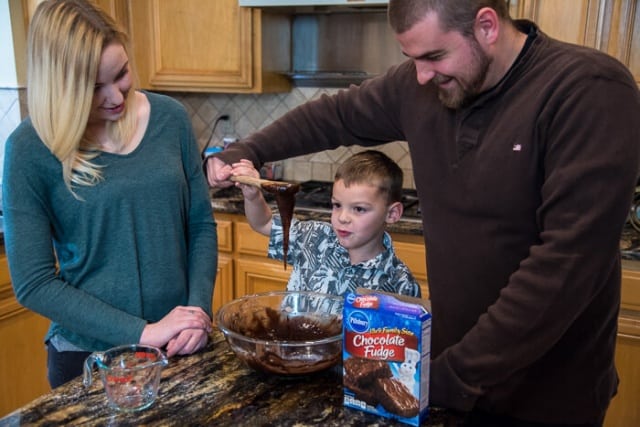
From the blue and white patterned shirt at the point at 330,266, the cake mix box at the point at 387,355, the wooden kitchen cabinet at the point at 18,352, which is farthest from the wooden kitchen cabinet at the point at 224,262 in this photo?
the cake mix box at the point at 387,355

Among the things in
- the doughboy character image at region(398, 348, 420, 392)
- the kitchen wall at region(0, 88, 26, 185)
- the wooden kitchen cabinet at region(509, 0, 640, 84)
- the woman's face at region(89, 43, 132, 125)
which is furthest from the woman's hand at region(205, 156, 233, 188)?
the kitchen wall at region(0, 88, 26, 185)

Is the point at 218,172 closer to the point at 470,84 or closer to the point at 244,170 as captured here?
the point at 244,170

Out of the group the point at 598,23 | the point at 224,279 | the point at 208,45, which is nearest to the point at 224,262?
the point at 224,279

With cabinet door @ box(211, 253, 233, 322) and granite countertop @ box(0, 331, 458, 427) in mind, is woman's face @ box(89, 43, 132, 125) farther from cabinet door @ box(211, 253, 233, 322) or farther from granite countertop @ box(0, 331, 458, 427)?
cabinet door @ box(211, 253, 233, 322)

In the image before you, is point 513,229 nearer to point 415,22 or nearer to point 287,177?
point 415,22

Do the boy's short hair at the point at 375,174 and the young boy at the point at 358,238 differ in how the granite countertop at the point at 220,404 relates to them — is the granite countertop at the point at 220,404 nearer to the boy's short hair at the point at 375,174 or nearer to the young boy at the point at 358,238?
the young boy at the point at 358,238

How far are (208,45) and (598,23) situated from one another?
1624mm

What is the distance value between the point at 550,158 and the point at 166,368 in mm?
804

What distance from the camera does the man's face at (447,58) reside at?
3.79 feet

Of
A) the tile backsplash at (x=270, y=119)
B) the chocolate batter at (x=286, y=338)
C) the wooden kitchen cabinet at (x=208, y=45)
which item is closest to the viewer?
the chocolate batter at (x=286, y=338)

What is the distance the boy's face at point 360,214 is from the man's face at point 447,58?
352 mm

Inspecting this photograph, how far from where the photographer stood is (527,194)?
3.84ft

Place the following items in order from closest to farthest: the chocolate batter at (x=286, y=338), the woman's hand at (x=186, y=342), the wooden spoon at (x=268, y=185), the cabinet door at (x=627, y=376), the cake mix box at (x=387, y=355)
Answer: the cake mix box at (x=387, y=355)
the chocolate batter at (x=286, y=338)
the woman's hand at (x=186, y=342)
the wooden spoon at (x=268, y=185)
the cabinet door at (x=627, y=376)

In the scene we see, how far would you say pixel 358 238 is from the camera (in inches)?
60.1
